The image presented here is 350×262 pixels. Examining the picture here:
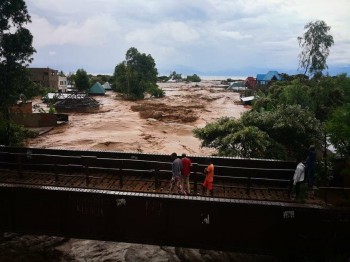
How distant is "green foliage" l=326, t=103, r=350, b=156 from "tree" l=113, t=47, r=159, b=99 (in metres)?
61.2

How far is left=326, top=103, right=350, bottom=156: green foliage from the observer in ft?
43.6

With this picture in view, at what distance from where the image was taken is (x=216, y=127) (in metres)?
20.0

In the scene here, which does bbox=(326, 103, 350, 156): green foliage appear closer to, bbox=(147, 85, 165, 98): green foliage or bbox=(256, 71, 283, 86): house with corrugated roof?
bbox=(256, 71, 283, 86): house with corrugated roof

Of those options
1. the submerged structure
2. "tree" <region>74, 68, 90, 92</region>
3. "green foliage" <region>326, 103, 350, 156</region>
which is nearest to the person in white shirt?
"green foliage" <region>326, 103, 350, 156</region>

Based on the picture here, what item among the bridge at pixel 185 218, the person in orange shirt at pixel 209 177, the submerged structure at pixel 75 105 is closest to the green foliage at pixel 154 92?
the submerged structure at pixel 75 105

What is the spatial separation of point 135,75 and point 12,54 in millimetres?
47806

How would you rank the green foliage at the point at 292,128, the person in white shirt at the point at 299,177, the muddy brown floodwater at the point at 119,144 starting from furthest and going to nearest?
the green foliage at the point at 292,128, the muddy brown floodwater at the point at 119,144, the person in white shirt at the point at 299,177

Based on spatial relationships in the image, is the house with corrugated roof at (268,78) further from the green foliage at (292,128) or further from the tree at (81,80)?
the green foliage at (292,128)

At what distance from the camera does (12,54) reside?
24797 mm

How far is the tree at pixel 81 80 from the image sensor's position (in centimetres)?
7762

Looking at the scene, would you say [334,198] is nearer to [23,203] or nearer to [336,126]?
[336,126]

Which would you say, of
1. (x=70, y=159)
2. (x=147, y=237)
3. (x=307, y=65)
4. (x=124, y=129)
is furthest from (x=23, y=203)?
(x=307, y=65)

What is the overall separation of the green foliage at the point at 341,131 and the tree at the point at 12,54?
21.0 metres

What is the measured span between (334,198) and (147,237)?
6062 millimetres
